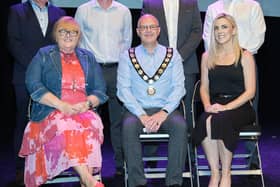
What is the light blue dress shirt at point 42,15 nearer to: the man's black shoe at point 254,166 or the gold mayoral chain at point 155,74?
the gold mayoral chain at point 155,74

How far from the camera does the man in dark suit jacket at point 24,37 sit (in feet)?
13.6

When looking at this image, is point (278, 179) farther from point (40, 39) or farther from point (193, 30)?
point (40, 39)

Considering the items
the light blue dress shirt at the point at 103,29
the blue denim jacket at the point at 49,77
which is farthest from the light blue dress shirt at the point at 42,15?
the blue denim jacket at the point at 49,77

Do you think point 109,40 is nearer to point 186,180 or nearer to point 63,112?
point 63,112

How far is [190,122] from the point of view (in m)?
4.52

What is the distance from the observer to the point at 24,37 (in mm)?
4188

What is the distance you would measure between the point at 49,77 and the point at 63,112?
315 mm

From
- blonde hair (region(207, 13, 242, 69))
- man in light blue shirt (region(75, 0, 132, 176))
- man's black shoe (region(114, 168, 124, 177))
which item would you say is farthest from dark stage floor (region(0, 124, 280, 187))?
blonde hair (region(207, 13, 242, 69))

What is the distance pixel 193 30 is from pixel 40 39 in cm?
130

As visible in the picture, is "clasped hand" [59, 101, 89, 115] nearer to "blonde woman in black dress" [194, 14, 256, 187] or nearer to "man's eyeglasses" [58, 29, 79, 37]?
"man's eyeglasses" [58, 29, 79, 37]

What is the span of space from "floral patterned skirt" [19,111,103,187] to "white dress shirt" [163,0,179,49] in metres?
1.10

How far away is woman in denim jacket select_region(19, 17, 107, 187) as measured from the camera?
352 cm

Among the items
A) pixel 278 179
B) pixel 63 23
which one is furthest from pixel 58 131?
pixel 278 179

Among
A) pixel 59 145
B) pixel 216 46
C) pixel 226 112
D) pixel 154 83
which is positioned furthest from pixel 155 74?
pixel 59 145
